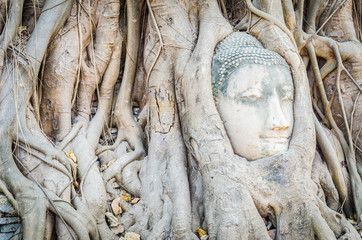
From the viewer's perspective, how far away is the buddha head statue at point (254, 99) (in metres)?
2.38

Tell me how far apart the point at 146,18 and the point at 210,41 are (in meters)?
0.86

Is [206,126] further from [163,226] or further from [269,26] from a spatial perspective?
[269,26]

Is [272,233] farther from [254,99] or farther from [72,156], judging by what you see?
[72,156]

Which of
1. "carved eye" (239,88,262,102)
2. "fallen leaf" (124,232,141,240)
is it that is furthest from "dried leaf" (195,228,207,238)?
"carved eye" (239,88,262,102)

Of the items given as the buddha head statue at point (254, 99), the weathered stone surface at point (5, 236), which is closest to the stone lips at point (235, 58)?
the buddha head statue at point (254, 99)

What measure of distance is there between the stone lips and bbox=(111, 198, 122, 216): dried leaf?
1.03m

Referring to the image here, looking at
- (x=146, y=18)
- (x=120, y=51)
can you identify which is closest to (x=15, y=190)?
(x=120, y=51)

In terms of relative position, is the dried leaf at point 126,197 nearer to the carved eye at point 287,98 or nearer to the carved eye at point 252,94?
the carved eye at point 252,94

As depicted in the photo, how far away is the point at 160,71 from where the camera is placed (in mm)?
2818

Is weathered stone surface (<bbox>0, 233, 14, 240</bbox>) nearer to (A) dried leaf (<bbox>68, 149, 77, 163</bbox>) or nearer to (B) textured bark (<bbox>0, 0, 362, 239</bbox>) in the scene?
(B) textured bark (<bbox>0, 0, 362, 239</bbox>)

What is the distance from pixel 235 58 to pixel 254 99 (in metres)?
0.34

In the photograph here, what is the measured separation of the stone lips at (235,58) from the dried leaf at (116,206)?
103 centimetres

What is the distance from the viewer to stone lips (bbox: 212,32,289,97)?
251cm

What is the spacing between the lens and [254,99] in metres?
2.42
